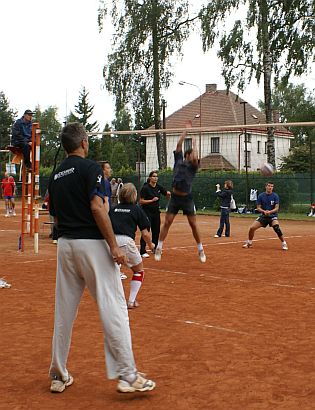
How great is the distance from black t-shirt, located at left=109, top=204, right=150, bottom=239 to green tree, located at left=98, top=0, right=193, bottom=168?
31212 mm

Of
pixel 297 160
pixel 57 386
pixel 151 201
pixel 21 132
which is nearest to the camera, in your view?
Answer: pixel 57 386

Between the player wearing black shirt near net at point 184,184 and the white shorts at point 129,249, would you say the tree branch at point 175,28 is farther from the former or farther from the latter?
the white shorts at point 129,249

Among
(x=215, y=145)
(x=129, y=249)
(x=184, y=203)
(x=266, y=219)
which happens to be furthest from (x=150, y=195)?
(x=215, y=145)

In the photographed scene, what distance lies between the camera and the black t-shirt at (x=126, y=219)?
7.85 meters

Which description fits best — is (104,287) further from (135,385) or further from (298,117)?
(298,117)

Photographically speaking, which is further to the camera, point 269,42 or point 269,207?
point 269,42

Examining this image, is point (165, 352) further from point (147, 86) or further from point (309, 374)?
point (147, 86)

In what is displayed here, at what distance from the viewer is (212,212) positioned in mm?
33344

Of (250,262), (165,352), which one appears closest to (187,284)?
(250,262)

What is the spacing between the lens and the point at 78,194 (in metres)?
4.64

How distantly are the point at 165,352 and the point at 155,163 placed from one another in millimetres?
40260

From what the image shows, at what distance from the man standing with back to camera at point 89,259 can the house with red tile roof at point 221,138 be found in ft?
124

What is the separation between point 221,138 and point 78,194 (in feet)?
139

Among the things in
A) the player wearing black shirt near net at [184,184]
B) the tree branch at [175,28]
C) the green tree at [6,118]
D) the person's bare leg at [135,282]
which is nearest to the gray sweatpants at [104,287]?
the person's bare leg at [135,282]
